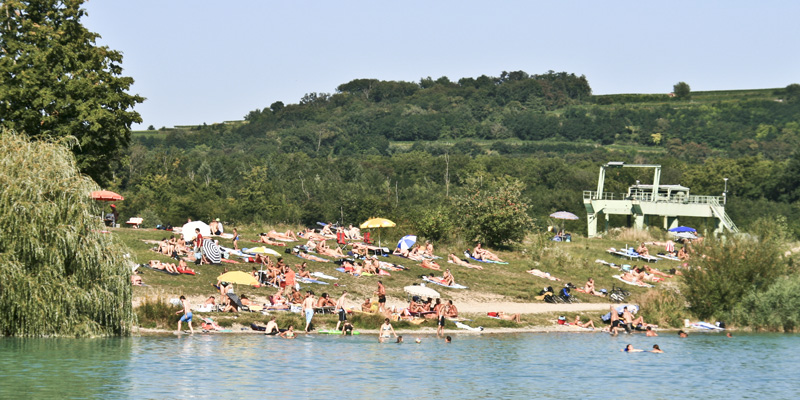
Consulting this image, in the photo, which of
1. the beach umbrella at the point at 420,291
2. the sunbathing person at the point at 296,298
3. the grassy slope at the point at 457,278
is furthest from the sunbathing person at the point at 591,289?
the sunbathing person at the point at 296,298

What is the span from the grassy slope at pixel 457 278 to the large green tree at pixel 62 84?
4100 mm

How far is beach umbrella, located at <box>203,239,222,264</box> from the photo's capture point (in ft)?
118

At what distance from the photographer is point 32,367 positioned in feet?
73.7

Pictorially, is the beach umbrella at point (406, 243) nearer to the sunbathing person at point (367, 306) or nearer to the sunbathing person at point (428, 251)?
the sunbathing person at point (428, 251)

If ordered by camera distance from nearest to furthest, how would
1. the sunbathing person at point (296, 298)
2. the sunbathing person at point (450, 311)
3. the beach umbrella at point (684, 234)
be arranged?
the sunbathing person at point (296, 298) → the sunbathing person at point (450, 311) → the beach umbrella at point (684, 234)

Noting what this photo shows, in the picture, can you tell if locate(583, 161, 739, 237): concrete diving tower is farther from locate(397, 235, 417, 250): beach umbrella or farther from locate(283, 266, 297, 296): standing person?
Result: locate(283, 266, 297, 296): standing person

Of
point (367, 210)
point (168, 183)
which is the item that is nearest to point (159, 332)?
point (367, 210)

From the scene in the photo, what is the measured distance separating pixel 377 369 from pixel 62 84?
19.6 meters

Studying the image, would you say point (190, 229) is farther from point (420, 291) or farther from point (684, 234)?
point (684, 234)

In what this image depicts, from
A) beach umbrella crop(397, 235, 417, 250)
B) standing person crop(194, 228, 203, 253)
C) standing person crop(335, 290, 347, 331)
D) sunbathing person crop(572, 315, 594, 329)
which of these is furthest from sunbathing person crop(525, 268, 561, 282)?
standing person crop(194, 228, 203, 253)

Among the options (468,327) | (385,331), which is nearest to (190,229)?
(385,331)

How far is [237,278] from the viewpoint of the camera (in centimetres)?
3164

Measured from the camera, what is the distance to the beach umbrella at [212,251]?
36.0 meters

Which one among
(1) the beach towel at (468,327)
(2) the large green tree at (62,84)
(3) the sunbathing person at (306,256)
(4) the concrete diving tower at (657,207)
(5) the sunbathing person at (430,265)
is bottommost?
(1) the beach towel at (468,327)
